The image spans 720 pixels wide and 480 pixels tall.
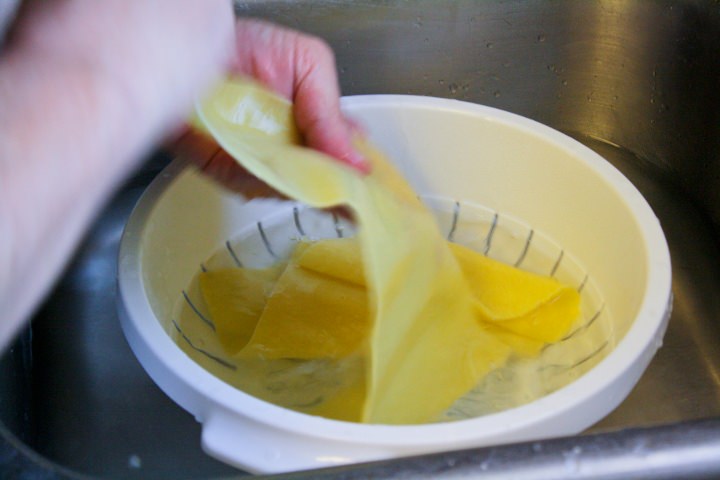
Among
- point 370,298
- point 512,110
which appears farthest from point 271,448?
point 512,110

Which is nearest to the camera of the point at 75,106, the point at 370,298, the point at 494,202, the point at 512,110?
the point at 75,106

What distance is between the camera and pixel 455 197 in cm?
63

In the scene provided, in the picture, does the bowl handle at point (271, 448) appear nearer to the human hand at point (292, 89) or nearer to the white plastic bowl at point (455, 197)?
the white plastic bowl at point (455, 197)

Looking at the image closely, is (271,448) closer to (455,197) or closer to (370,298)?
(370,298)

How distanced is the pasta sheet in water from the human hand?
2 centimetres

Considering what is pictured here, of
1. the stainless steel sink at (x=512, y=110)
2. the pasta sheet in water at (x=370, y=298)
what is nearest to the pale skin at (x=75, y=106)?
the pasta sheet in water at (x=370, y=298)

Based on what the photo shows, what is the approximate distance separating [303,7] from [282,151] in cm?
32

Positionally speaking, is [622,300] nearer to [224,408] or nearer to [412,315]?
[412,315]

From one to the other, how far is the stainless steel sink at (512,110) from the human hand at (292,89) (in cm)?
19

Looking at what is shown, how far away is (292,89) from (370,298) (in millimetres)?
163

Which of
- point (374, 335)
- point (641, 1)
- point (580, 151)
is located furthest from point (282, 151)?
point (641, 1)

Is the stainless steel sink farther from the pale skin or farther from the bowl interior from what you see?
the pale skin

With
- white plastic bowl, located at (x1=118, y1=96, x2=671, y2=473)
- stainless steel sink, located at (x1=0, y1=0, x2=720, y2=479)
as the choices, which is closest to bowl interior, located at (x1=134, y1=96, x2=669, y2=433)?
white plastic bowl, located at (x1=118, y1=96, x2=671, y2=473)

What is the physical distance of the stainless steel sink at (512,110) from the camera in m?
0.55
